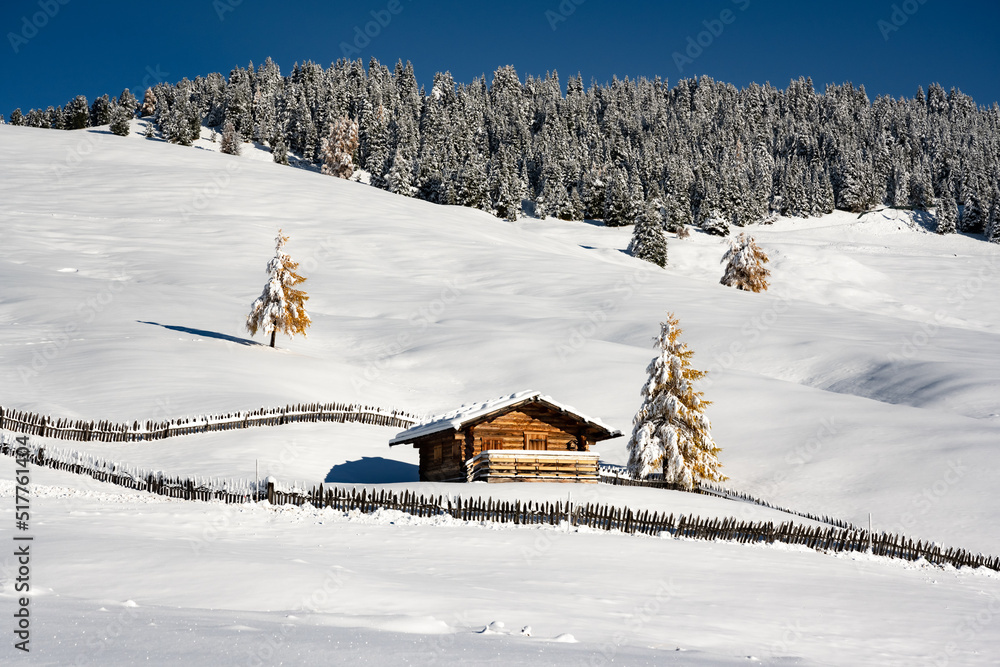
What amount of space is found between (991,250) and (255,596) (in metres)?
126

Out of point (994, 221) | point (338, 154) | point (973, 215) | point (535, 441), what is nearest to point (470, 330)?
point (535, 441)

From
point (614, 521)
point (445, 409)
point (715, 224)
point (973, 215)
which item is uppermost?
point (973, 215)

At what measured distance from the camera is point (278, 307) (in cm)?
4794

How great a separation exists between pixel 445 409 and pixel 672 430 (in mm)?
12319

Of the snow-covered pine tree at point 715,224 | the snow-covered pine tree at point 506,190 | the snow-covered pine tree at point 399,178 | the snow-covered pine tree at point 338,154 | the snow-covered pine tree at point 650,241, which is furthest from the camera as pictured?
the snow-covered pine tree at point 338,154

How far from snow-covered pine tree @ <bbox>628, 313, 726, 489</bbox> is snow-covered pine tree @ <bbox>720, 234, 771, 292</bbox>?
177 ft

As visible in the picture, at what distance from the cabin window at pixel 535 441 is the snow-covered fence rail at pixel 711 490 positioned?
2392 millimetres

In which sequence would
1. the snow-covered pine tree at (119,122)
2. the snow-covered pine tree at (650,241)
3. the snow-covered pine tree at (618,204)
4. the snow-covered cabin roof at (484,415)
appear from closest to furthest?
1. the snow-covered cabin roof at (484,415)
2. the snow-covered pine tree at (650,241)
3. the snow-covered pine tree at (618,204)
4. the snow-covered pine tree at (119,122)

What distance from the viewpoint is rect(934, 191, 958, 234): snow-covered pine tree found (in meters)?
129

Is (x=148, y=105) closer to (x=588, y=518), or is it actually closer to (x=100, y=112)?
(x=100, y=112)

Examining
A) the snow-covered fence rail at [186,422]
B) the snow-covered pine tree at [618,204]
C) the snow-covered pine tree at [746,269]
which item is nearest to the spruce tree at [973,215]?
the snow-covered pine tree at [618,204]

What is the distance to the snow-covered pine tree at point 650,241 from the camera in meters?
96.6

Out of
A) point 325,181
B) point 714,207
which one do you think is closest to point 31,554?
point 325,181

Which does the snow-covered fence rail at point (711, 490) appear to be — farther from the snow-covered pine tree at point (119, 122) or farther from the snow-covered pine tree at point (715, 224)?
the snow-covered pine tree at point (119, 122)
